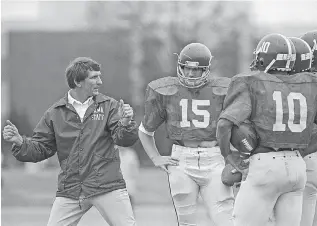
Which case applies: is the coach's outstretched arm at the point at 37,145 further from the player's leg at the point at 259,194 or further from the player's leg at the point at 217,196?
the player's leg at the point at 259,194

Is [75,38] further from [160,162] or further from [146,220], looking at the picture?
[160,162]

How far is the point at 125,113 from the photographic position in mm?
6992

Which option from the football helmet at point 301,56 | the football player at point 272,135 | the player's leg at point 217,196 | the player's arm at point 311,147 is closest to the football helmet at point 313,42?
the player's arm at point 311,147

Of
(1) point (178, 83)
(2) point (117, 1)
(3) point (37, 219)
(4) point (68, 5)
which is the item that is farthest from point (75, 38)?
(1) point (178, 83)

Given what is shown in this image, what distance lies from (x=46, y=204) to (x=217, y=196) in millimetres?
9449

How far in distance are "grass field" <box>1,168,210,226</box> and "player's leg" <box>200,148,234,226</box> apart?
463 mm

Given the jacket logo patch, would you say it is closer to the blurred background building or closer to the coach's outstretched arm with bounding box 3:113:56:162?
the coach's outstretched arm with bounding box 3:113:56:162

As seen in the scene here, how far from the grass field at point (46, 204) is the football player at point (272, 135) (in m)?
1.87

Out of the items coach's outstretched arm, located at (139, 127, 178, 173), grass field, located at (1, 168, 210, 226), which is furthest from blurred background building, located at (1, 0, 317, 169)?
coach's outstretched arm, located at (139, 127, 178, 173)

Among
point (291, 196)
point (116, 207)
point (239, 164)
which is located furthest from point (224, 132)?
point (116, 207)

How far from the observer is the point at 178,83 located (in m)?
7.91

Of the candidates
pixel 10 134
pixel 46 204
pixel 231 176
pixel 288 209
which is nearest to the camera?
pixel 288 209

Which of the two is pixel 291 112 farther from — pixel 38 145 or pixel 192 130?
pixel 38 145

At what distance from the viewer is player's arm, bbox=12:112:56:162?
738 cm
